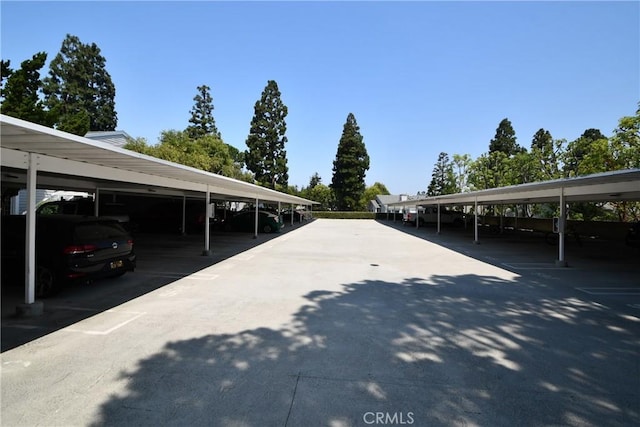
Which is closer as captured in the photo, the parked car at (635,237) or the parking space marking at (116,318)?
the parking space marking at (116,318)

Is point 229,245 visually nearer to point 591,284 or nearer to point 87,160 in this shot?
point 87,160

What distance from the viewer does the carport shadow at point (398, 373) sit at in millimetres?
2672

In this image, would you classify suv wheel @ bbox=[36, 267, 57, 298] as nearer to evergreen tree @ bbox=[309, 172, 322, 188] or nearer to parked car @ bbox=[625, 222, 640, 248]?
parked car @ bbox=[625, 222, 640, 248]

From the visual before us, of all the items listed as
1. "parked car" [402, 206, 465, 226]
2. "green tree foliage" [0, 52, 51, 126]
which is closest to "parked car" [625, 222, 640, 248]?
"parked car" [402, 206, 465, 226]

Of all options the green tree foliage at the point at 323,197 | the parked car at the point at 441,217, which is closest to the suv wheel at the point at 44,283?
the parked car at the point at 441,217

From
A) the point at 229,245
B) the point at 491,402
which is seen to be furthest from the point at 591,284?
the point at 229,245

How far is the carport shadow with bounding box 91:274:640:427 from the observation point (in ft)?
8.77

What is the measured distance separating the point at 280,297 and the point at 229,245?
25.8ft

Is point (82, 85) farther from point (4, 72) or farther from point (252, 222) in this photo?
point (252, 222)

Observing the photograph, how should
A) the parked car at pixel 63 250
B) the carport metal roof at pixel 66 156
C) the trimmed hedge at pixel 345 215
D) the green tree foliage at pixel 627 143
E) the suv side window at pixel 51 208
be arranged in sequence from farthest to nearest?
the trimmed hedge at pixel 345 215 → the green tree foliage at pixel 627 143 → the suv side window at pixel 51 208 → the parked car at pixel 63 250 → the carport metal roof at pixel 66 156

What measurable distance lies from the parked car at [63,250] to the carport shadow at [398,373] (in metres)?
2.79

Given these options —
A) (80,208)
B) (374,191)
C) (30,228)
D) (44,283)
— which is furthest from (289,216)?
(374,191)

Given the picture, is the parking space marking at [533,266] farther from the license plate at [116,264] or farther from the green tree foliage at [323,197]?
the green tree foliage at [323,197]

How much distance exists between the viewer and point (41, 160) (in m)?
4.95
